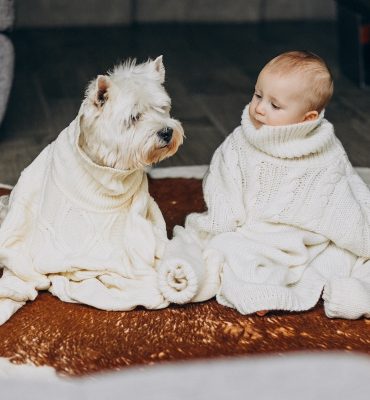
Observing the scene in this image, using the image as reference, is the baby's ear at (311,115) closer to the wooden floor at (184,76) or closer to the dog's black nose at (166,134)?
the dog's black nose at (166,134)

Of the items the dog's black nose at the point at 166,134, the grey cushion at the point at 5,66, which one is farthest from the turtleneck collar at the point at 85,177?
the grey cushion at the point at 5,66

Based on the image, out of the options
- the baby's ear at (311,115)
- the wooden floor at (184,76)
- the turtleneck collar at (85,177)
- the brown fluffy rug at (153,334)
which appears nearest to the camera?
the brown fluffy rug at (153,334)

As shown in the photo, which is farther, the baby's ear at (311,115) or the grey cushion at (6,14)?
the grey cushion at (6,14)

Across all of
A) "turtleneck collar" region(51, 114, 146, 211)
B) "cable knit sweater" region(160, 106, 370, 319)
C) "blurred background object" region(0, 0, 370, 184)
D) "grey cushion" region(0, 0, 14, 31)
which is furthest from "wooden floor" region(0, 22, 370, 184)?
"cable knit sweater" region(160, 106, 370, 319)

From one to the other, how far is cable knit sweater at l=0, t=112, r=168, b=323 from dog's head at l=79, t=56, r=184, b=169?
0.05 metres

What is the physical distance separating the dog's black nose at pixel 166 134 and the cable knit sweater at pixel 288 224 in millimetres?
254

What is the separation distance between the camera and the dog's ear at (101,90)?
1662mm

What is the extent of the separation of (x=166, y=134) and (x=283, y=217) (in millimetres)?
379

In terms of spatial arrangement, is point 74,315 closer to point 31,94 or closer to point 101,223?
point 101,223

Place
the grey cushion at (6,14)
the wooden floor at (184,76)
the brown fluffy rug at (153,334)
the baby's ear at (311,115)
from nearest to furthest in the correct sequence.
→ the brown fluffy rug at (153,334) < the baby's ear at (311,115) < the grey cushion at (6,14) < the wooden floor at (184,76)

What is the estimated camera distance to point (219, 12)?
4863mm

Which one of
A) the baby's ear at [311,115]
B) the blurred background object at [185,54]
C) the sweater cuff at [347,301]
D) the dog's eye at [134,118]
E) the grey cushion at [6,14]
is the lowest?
the blurred background object at [185,54]

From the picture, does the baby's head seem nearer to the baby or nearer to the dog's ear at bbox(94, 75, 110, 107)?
the baby

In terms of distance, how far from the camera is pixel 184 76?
390 cm
